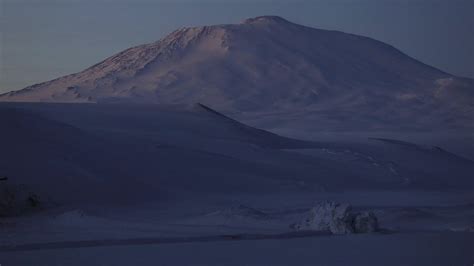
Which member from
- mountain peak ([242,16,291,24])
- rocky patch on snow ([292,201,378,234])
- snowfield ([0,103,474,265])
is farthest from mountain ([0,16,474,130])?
rocky patch on snow ([292,201,378,234])

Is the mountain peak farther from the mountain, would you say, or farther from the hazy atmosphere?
the hazy atmosphere

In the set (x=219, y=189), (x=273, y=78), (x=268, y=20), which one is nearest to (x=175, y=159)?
(x=219, y=189)

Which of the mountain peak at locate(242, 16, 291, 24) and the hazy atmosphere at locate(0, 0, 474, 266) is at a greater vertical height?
the mountain peak at locate(242, 16, 291, 24)

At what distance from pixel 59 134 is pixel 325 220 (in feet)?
42.0

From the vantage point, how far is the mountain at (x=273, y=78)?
70.6 metres

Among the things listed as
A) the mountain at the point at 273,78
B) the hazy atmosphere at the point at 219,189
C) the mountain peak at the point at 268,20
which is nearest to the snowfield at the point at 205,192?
the hazy atmosphere at the point at 219,189

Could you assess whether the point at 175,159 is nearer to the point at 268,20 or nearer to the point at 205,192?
the point at 205,192

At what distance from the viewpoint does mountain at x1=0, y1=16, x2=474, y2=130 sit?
70.6 m

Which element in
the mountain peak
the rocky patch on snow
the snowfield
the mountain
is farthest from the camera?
the mountain peak

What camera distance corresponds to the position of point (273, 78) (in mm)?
75938

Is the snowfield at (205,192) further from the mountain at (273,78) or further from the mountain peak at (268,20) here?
the mountain peak at (268,20)

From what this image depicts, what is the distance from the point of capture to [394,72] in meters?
82.1

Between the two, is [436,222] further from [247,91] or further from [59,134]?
[247,91]

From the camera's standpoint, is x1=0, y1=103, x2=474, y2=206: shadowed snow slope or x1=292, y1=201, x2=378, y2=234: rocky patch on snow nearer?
x1=292, y1=201, x2=378, y2=234: rocky patch on snow
